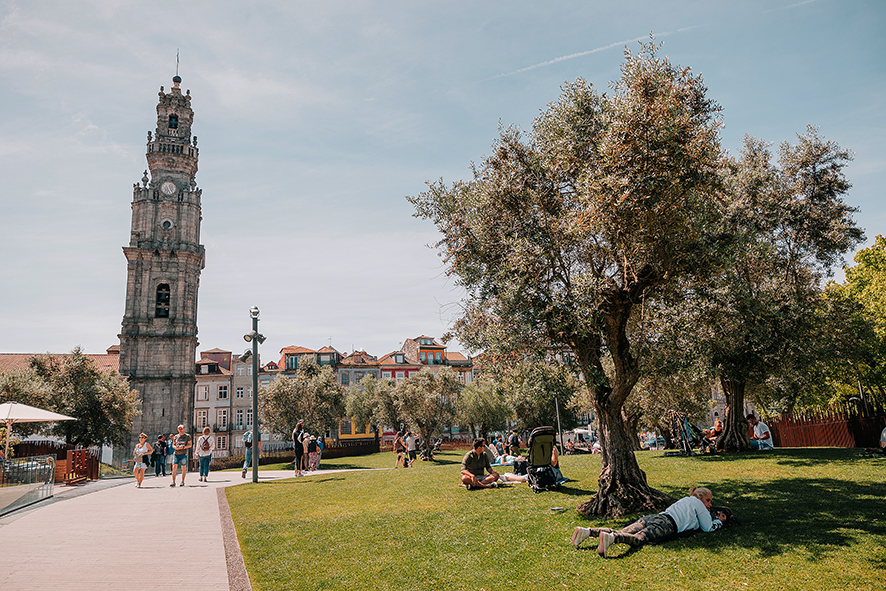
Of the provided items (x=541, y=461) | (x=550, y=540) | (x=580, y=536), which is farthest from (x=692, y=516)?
A: (x=541, y=461)

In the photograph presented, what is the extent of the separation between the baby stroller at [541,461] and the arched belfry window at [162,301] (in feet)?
175

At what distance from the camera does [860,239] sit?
738 inches

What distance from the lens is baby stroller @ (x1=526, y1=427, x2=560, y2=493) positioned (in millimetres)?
12734

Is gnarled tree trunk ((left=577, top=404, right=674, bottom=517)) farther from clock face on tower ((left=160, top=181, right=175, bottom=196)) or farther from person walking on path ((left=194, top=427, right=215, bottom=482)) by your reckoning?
clock face on tower ((left=160, top=181, right=175, bottom=196))

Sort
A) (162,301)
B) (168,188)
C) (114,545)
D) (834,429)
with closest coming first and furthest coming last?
(114,545), (834,429), (162,301), (168,188)

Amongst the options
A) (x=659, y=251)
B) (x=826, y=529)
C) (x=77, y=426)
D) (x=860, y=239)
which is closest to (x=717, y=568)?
(x=826, y=529)

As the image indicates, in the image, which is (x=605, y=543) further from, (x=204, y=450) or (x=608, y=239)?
(x=204, y=450)

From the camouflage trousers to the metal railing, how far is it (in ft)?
41.7

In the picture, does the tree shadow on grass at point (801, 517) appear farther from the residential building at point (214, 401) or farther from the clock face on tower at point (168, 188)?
the residential building at point (214, 401)

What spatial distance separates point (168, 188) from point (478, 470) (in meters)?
57.8

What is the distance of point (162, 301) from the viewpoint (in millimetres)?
56469

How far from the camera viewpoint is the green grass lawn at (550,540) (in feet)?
21.9

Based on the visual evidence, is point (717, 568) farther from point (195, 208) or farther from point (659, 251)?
point (195, 208)

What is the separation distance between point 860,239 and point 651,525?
1673 centimetres
